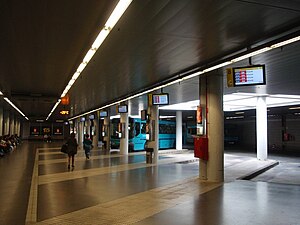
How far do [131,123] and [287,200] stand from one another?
20972mm

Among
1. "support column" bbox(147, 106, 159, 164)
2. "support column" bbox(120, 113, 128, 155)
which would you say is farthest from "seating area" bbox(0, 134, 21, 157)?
"support column" bbox(147, 106, 159, 164)

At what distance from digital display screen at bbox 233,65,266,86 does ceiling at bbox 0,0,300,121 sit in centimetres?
60

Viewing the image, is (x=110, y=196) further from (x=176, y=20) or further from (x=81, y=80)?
(x=81, y=80)

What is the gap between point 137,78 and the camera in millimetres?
13016

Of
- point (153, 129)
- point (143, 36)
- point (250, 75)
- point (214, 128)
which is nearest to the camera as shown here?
point (143, 36)

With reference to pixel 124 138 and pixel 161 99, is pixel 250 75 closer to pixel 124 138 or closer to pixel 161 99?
pixel 161 99

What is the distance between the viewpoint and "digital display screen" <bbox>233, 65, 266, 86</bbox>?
26.5ft

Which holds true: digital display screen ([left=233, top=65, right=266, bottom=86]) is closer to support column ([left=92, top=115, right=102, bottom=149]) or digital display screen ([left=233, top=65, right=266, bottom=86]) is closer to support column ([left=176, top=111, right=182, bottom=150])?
support column ([left=176, top=111, right=182, bottom=150])

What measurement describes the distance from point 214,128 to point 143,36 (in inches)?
204

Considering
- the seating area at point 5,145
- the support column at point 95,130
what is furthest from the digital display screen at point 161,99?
the support column at point 95,130

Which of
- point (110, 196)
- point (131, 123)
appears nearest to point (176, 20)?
point (110, 196)

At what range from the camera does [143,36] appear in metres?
7.41

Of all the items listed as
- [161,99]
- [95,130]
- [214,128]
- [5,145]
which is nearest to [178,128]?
[95,130]

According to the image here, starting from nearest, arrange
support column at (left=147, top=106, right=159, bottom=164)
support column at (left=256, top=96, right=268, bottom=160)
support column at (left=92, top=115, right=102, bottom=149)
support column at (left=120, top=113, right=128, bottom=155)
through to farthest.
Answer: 1. support column at (left=147, top=106, right=159, bottom=164)
2. support column at (left=256, top=96, right=268, bottom=160)
3. support column at (left=120, top=113, right=128, bottom=155)
4. support column at (left=92, top=115, right=102, bottom=149)
